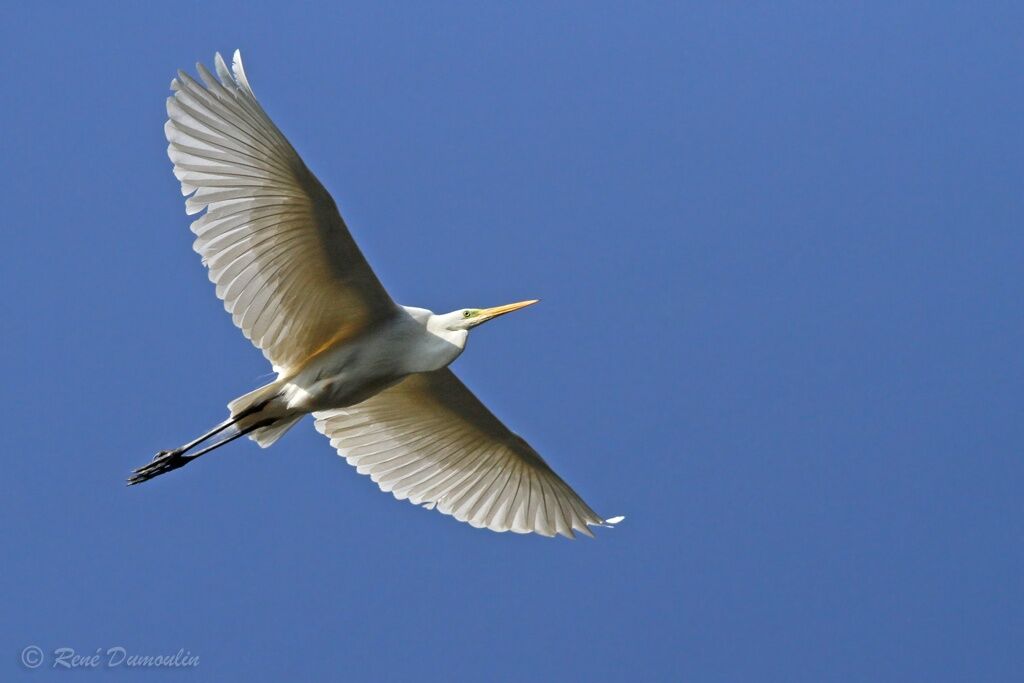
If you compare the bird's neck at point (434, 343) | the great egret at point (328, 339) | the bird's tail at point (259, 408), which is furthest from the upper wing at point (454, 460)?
the bird's tail at point (259, 408)

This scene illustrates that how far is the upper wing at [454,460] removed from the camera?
514 inches

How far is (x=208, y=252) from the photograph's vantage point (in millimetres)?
10914

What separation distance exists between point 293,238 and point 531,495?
3.49 metres

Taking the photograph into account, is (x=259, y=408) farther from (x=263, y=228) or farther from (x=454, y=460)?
(x=454, y=460)

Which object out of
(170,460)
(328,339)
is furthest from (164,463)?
(328,339)

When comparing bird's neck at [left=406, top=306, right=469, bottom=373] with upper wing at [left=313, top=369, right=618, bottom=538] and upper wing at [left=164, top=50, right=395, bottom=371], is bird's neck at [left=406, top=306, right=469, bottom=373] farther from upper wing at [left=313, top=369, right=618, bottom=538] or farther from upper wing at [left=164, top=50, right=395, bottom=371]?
upper wing at [left=313, top=369, right=618, bottom=538]

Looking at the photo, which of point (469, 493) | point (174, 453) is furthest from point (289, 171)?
point (469, 493)

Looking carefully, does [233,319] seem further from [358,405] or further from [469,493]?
[469,493]

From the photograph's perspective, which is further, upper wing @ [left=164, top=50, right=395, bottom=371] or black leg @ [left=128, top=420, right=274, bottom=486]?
black leg @ [left=128, top=420, right=274, bottom=486]

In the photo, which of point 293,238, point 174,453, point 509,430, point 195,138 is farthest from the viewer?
point 509,430

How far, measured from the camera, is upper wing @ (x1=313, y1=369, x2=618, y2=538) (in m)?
13.0

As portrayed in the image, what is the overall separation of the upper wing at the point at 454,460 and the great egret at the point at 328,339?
0.5 inches

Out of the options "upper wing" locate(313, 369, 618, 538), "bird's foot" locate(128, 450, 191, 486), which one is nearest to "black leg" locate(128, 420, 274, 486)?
"bird's foot" locate(128, 450, 191, 486)

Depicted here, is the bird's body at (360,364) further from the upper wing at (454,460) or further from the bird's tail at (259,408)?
the upper wing at (454,460)
